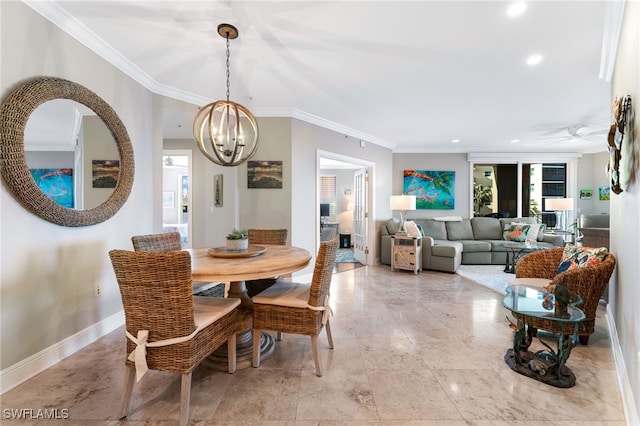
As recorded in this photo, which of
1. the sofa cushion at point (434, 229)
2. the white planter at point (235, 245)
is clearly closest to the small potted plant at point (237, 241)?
the white planter at point (235, 245)

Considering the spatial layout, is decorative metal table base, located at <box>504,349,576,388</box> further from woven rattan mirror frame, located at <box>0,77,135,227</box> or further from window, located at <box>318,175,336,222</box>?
window, located at <box>318,175,336,222</box>

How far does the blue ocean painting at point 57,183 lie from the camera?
6.68 feet

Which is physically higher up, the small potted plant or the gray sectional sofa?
the small potted plant

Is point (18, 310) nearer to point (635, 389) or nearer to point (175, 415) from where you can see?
point (175, 415)

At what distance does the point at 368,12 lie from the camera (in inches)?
81.1

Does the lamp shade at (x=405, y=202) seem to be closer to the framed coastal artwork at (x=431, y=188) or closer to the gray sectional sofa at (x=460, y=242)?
the gray sectional sofa at (x=460, y=242)

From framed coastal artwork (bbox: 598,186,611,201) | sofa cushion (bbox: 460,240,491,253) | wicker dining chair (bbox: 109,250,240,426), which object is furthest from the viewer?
framed coastal artwork (bbox: 598,186,611,201)

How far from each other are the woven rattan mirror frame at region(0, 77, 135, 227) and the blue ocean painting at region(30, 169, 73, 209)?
6 centimetres

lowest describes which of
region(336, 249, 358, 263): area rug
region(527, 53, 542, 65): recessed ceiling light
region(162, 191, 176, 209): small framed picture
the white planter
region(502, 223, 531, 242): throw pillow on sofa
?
region(336, 249, 358, 263): area rug

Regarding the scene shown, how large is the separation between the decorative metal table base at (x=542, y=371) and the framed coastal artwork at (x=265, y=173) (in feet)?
10.4

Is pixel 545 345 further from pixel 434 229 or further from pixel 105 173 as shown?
pixel 434 229

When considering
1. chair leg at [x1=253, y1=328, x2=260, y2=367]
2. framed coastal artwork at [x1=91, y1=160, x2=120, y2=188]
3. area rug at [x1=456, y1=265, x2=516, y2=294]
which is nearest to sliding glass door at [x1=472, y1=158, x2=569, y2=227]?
area rug at [x1=456, y1=265, x2=516, y2=294]

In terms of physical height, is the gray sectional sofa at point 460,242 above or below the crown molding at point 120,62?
below

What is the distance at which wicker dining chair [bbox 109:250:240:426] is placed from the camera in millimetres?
1422
